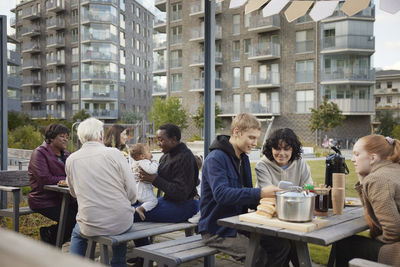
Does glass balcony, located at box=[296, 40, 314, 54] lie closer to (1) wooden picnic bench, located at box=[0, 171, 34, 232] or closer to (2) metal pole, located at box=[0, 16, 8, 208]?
(2) metal pole, located at box=[0, 16, 8, 208]

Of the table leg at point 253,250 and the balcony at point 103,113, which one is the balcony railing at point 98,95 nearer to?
the balcony at point 103,113

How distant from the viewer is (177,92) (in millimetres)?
42594

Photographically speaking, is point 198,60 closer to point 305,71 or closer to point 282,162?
point 305,71

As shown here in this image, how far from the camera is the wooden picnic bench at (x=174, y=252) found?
3.19 metres

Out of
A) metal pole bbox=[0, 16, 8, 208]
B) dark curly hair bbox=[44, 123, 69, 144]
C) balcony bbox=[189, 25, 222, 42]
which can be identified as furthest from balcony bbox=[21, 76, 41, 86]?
dark curly hair bbox=[44, 123, 69, 144]

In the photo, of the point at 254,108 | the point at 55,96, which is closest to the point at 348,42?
the point at 254,108

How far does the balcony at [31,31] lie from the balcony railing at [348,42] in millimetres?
45333

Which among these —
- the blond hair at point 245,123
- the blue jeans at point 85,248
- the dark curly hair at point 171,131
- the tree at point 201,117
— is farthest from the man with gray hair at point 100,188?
the tree at point 201,117

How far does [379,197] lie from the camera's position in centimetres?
281

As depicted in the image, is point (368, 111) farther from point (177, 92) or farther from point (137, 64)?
point (137, 64)

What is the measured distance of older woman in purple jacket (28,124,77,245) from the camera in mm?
5043

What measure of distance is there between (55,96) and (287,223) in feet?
198

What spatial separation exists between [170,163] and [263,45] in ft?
110

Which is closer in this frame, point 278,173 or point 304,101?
point 278,173
